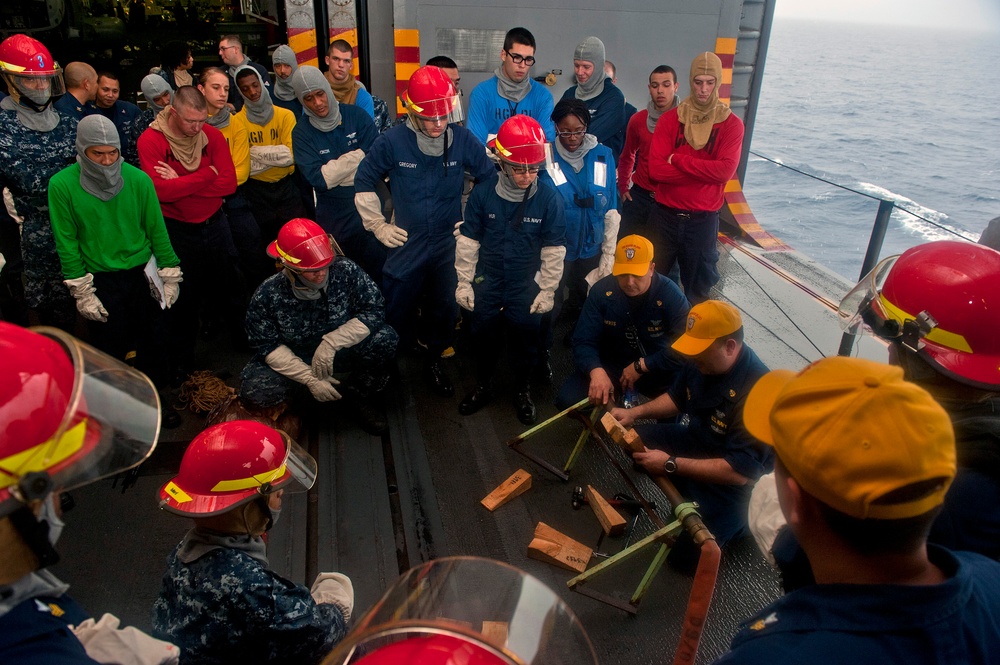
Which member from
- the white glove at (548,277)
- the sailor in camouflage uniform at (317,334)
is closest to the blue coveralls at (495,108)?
the white glove at (548,277)

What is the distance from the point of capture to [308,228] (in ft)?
10.7

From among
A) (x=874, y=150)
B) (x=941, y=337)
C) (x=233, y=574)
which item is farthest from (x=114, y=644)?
(x=874, y=150)

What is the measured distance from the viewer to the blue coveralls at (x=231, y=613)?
1.71 metres

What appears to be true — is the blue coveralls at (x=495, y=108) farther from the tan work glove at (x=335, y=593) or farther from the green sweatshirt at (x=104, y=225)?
the tan work glove at (x=335, y=593)

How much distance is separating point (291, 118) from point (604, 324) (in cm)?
273

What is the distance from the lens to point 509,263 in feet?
12.2

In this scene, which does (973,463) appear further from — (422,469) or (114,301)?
(114,301)

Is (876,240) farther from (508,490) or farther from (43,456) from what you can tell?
(43,456)

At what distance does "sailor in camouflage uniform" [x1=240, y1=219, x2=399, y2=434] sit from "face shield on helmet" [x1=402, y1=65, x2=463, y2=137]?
3.06 ft

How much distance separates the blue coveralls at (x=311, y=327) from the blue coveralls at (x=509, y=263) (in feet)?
1.92

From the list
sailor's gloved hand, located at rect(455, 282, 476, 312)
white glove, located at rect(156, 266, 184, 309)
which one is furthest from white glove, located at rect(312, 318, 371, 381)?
white glove, located at rect(156, 266, 184, 309)

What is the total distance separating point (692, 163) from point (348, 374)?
2600 millimetres

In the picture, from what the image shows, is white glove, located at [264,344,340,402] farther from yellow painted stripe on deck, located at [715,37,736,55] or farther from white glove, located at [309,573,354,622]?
yellow painted stripe on deck, located at [715,37,736,55]

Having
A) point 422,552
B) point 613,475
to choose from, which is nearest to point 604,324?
point 613,475
